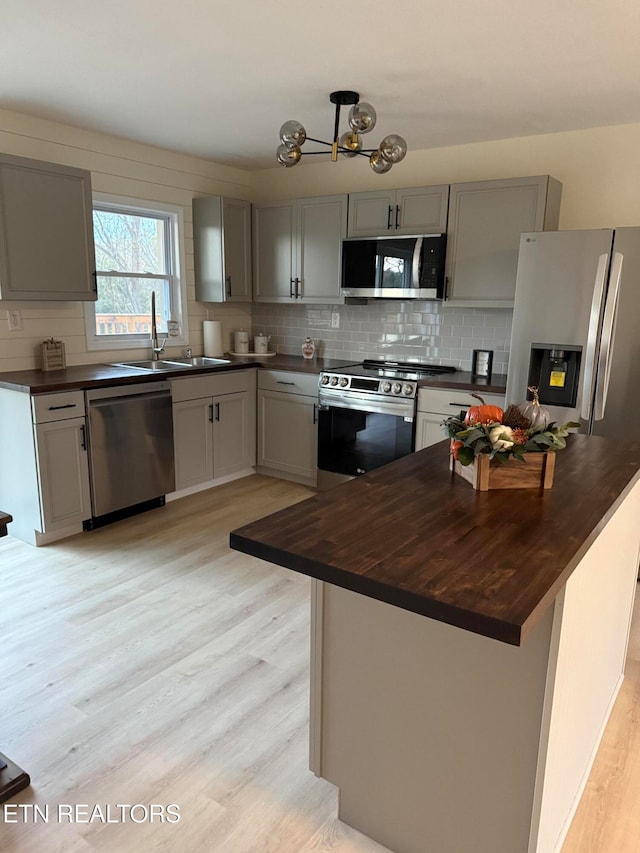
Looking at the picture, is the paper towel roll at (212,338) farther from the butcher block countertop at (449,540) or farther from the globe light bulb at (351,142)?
the butcher block countertop at (449,540)

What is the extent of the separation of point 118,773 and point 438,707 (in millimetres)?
1102

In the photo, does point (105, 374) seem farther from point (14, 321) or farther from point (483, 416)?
point (483, 416)

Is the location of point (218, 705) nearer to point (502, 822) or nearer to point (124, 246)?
point (502, 822)

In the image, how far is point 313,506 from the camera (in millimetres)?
1587

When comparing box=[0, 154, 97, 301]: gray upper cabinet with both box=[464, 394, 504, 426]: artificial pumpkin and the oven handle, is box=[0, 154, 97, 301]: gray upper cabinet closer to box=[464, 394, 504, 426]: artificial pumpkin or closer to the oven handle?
the oven handle

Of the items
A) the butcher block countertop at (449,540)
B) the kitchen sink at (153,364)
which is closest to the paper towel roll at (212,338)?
the kitchen sink at (153,364)

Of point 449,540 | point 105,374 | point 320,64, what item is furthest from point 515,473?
point 105,374

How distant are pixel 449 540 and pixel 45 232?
3.21 metres

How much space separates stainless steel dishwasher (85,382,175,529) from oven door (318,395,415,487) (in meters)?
1.11

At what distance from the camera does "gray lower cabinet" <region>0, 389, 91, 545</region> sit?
337cm

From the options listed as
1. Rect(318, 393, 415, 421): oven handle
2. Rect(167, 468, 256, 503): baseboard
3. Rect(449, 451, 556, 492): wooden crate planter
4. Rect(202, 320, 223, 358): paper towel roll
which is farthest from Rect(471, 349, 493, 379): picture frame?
Rect(449, 451, 556, 492): wooden crate planter

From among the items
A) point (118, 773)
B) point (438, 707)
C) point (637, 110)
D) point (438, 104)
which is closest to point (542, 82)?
point (438, 104)

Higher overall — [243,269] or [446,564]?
[243,269]

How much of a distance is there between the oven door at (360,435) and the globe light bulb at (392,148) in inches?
62.8
